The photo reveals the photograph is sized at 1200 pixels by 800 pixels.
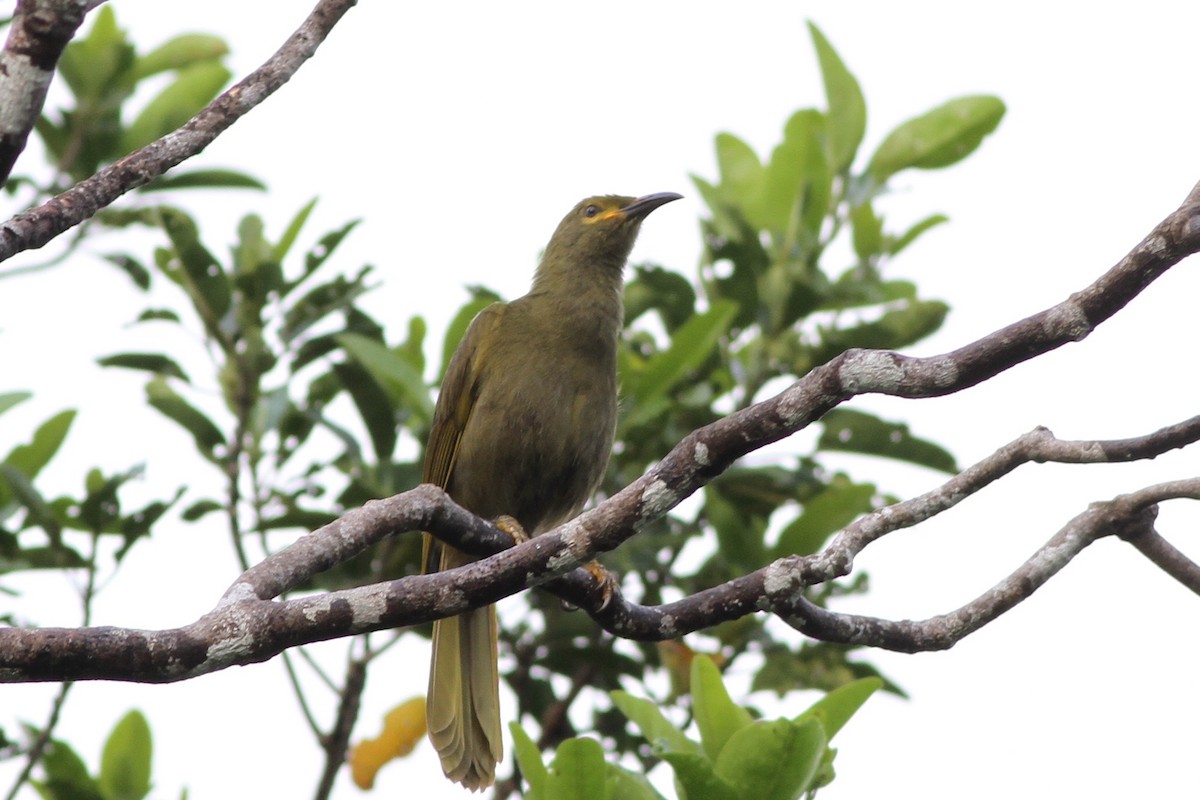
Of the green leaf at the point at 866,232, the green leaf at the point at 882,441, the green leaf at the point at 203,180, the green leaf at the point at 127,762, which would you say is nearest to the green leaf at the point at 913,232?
the green leaf at the point at 866,232

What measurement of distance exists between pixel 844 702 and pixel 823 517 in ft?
4.99

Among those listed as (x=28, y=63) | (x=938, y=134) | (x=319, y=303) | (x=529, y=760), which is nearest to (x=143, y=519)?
(x=319, y=303)

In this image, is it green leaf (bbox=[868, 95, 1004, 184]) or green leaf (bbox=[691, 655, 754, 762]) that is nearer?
green leaf (bbox=[691, 655, 754, 762])

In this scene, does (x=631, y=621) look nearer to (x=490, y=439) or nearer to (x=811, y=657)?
(x=490, y=439)

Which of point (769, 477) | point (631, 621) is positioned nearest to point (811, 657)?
point (769, 477)

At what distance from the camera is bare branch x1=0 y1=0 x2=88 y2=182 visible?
243 centimetres

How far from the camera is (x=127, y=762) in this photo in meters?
4.98

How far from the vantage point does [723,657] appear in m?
5.21

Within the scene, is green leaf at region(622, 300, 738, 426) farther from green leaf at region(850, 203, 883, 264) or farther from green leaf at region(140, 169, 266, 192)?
green leaf at region(140, 169, 266, 192)

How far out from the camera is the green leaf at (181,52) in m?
6.19

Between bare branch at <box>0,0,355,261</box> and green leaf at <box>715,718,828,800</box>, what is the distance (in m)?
1.81

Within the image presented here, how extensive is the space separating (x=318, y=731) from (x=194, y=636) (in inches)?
90.7

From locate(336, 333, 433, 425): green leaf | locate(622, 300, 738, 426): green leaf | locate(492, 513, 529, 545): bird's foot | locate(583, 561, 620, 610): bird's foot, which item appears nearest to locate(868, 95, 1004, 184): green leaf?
locate(622, 300, 738, 426): green leaf

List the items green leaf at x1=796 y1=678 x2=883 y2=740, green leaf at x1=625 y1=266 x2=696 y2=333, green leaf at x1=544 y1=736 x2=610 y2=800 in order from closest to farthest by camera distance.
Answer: green leaf at x1=544 y1=736 x2=610 y2=800
green leaf at x1=796 y1=678 x2=883 y2=740
green leaf at x1=625 y1=266 x2=696 y2=333
